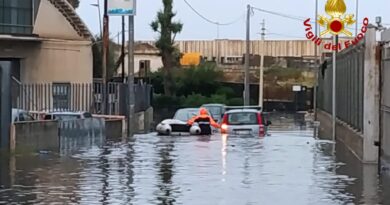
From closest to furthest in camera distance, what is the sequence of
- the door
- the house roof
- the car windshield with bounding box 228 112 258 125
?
1. the car windshield with bounding box 228 112 258 125
2. the door
3. the house roof

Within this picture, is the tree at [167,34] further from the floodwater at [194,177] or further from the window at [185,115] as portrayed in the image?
the floodwater at [194,177]

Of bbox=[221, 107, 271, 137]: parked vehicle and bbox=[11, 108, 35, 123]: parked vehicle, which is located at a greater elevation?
bbox=[11, 108, 35, 123]: parked vehicle

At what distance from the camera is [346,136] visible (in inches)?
1069

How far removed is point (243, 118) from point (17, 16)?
26.5 m

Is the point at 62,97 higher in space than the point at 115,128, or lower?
higher

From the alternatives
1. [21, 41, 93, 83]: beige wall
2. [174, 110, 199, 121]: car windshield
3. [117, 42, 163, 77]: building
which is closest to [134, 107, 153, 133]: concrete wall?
[174, 110, 199, 121]: car windshield

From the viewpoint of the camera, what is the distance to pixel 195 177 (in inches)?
691

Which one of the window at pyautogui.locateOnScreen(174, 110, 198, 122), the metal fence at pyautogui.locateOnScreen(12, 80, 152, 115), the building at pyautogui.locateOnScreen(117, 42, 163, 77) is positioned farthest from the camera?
the building at pyautogui.locateOnScreen(117, 42, 163, 77)

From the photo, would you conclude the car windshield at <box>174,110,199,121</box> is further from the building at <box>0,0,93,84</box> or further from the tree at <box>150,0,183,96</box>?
the tree at <box>150,0,183,96</box>

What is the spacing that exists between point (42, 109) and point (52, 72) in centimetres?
2609

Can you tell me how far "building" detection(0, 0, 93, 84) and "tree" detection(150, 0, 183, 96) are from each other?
25.3m

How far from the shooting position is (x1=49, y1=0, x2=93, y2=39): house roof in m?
58.9

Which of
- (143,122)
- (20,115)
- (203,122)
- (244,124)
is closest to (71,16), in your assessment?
(143,122)

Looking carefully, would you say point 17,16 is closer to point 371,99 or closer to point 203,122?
point 203,122
